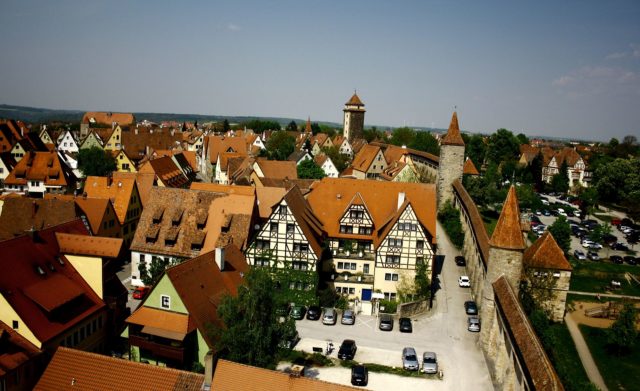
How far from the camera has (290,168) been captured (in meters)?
79.1

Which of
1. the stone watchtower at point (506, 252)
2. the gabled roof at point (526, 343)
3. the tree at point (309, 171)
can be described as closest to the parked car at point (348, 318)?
the stone watchtower at point (506, 252)

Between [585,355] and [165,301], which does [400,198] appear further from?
[165,301]

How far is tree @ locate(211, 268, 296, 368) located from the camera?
2447cm

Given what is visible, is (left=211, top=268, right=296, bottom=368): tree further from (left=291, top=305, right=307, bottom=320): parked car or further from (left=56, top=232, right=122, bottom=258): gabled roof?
(left=291, top=305, right=307, bottom=320): parked car

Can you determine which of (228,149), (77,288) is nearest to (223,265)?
(77,288)

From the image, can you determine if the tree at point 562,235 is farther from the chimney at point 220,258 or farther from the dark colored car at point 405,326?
the chimney at point 220,258

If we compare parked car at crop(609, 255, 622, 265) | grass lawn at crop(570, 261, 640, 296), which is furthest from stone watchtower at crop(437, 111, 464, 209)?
parked car at crop(609, 255, 622, 265)

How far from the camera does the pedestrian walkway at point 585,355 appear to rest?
3478cm

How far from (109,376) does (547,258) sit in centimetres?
3534

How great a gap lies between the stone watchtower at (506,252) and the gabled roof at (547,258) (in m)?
10.7

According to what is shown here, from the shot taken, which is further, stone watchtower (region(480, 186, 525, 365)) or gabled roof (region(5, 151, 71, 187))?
gabled roof (region(5, 151, 71, 187))

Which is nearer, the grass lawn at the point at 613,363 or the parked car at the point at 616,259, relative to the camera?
the grass lawn at the point at 613,363

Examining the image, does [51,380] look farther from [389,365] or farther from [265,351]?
[389,365]

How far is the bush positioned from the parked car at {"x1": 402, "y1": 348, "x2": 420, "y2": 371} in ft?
92.5
